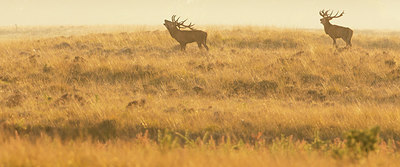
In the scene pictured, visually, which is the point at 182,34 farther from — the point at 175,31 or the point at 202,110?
the point at 202,110

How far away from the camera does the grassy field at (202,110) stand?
4336mm

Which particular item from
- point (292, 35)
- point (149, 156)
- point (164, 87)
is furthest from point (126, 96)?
point (292, 35)

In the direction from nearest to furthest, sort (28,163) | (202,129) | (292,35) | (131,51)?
(28,163), (202,129), (131,51), (292,35)

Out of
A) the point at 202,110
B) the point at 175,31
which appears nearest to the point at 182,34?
the point at 175,31

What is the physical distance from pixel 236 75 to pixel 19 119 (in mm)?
5659

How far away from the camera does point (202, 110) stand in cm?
809

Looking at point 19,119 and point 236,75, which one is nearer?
point 19,119

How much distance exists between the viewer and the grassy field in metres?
4.34

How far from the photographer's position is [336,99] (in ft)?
31.5

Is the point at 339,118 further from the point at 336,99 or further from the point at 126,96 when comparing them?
the point at 126,96

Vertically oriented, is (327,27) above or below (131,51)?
above

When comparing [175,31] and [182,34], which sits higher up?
[175,31]

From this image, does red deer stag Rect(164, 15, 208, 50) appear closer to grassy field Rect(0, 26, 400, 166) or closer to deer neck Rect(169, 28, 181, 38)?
deer neck Rect(169, 28, 181, 38)

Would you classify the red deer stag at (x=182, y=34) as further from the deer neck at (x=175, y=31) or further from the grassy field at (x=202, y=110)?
the grassy field at (x=202, y=110)
